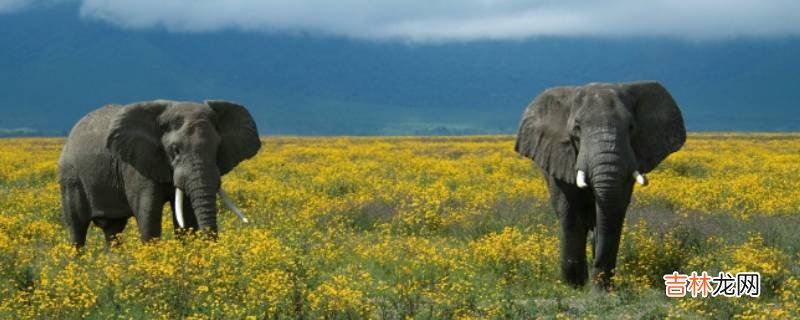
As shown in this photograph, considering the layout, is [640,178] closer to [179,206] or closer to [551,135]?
[551,135]

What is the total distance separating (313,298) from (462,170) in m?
20.2

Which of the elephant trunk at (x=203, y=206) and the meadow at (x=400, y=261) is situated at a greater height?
the elephant trunk at (x=203, y=206)

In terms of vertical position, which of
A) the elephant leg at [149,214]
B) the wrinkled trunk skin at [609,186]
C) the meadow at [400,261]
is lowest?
the meadow at [400,261]

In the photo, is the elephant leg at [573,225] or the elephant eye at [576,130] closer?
the elephant eye at [576,130]

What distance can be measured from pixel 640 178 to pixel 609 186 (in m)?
0.37

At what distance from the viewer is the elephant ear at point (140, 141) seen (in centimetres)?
1225

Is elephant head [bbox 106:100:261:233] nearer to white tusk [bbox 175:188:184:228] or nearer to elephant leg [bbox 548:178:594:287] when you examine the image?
white tusk [bbox 175:188:184:228]

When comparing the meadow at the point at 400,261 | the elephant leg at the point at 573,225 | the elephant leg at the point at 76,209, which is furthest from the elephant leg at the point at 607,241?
the elephant leg at the point at 76,209

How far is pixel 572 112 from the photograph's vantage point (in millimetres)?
10883

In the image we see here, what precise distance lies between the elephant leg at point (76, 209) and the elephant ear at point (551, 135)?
6.13 metres

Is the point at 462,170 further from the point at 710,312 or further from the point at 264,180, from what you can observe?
the point at 710,312

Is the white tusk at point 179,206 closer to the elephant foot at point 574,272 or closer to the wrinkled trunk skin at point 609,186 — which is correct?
the elephant foot at point 574,272

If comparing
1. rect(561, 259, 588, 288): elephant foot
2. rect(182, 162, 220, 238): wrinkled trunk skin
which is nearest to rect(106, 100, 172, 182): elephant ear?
rect(182, 162, 220, 238): wrinkled trunk skin

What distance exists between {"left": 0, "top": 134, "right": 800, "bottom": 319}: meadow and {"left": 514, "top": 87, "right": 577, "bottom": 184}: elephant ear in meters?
1.47
